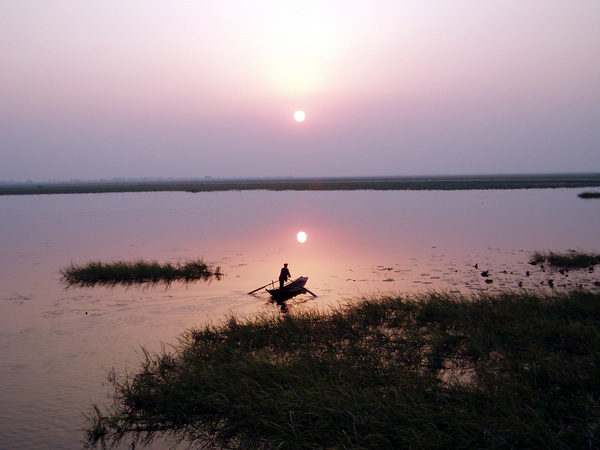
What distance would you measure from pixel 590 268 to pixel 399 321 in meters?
13.7

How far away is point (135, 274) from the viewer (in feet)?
80.7

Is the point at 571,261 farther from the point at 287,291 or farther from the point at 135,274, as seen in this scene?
the point at 135,274

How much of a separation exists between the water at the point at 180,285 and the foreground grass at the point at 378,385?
1.14 m

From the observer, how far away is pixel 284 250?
3406 cm

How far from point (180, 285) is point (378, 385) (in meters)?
15.3

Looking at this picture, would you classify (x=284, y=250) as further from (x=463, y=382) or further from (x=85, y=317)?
(x=463, y=382)

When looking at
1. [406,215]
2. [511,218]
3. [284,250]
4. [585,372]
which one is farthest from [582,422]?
[406,215]

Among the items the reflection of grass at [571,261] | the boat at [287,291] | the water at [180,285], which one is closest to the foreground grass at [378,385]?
the water at [180,285]

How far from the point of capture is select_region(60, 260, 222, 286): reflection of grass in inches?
953

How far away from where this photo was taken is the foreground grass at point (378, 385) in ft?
26.0

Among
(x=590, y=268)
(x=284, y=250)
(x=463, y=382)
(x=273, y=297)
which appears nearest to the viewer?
(x=463, y=382)

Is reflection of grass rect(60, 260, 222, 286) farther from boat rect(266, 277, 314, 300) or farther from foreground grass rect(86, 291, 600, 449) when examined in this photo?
foreground grass rect(86, 291, 600, 449)

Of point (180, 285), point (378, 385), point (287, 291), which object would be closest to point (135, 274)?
point (180, 285)

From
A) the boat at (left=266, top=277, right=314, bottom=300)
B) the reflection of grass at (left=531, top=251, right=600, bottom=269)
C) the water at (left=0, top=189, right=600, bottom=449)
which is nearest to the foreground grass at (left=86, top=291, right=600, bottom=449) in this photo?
the water at (left=0, top=189, right=600, bottom=449)
